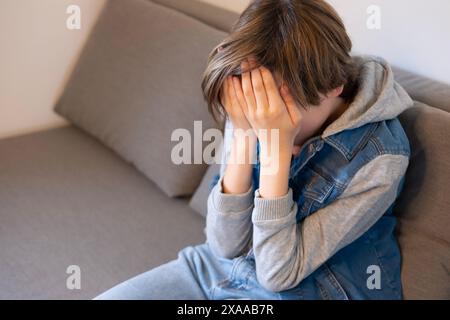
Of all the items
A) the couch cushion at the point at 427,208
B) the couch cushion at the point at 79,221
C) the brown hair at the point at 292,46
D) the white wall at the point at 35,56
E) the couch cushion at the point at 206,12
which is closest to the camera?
the brown hair at the point at 292,46

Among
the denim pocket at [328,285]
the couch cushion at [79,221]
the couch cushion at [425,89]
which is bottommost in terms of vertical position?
the couch cushion at [79,221]

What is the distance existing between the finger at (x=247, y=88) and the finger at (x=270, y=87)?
0.07 ft

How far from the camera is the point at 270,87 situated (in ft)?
2.75

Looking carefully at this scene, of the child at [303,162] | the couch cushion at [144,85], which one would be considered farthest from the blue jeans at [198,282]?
the couch cushion at [144,85]

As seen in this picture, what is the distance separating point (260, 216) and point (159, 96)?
70 cm

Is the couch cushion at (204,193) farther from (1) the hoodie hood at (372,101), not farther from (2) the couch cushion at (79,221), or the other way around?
(1) the hoodie hood at (372,101)

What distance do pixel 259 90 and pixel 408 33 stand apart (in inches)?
20.8

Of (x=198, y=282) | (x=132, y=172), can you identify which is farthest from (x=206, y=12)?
(x=198, y=282)

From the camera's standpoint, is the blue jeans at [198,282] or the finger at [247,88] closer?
the finger at [247,88]

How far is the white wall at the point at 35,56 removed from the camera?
5.48 ft
